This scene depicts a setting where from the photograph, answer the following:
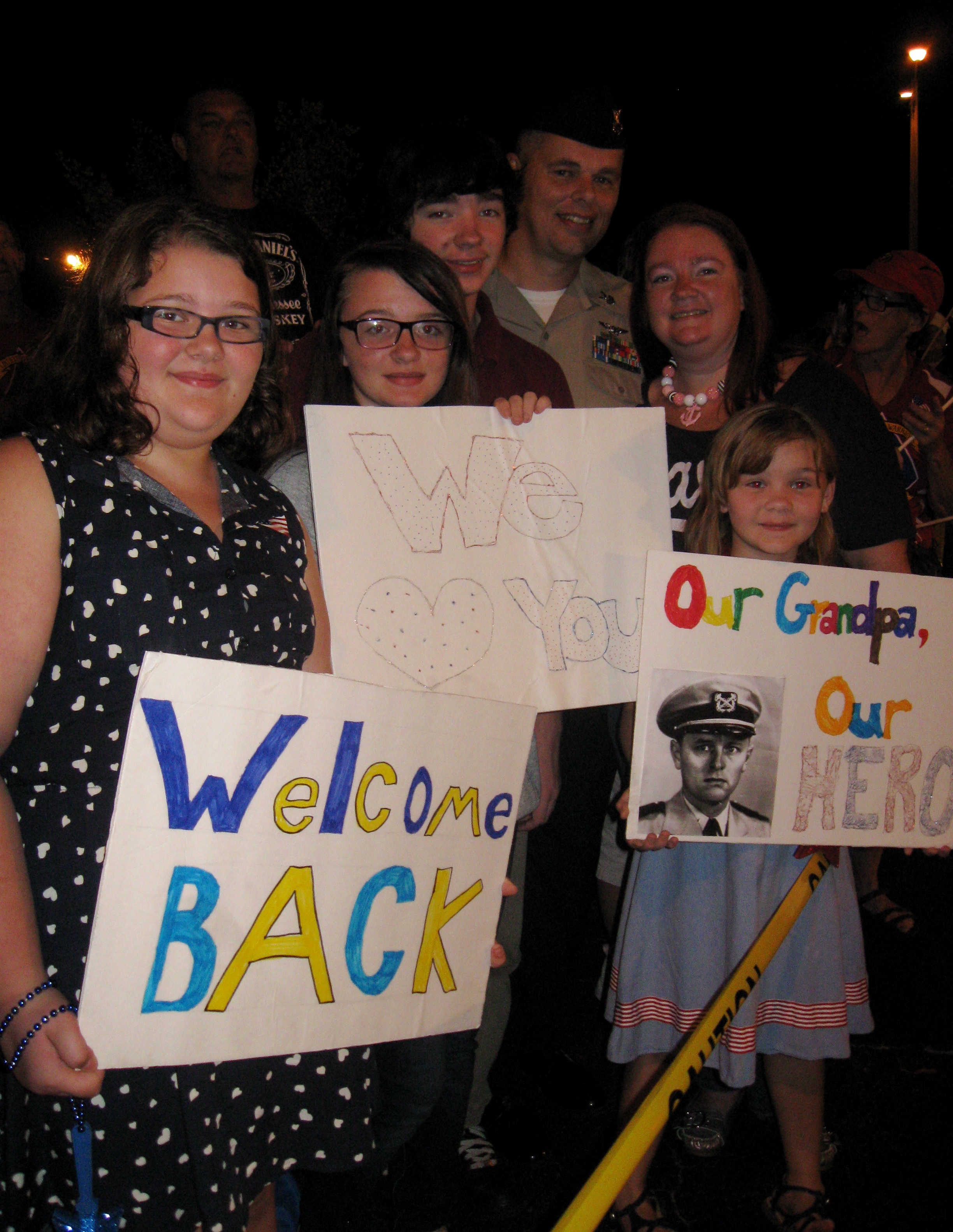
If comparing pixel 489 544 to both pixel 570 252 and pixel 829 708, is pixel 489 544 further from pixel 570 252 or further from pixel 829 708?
pixel 570 252

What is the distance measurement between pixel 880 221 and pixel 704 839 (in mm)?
13821

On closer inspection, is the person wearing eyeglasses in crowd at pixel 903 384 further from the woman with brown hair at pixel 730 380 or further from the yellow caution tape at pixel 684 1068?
the yellow caution tape at pixel 684 1068

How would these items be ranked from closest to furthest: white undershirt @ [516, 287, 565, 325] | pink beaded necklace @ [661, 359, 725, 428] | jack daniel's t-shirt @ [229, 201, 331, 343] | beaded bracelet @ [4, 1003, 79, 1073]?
beaded bracelet @ [4, 1003, 79, 1073] < pink beaded necklace @ [661, 359, 725, 428] < white undershirt @ [516, 287, 565, 325] < jack daniel's t-shirt @ [229, 201, 331, 343]

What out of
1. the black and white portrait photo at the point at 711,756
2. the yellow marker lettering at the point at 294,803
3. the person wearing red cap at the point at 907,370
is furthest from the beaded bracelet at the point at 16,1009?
the person wearing red cap at the point at 907,370

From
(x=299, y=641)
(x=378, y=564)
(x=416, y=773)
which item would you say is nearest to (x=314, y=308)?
(x=378, y=564)

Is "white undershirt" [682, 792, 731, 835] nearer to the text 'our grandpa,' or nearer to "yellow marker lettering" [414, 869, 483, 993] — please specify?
the text 'our grandpa,'

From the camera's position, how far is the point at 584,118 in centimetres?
263

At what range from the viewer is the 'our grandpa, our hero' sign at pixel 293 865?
112 centimetres

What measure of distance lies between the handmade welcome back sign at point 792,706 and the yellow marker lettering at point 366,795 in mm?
594

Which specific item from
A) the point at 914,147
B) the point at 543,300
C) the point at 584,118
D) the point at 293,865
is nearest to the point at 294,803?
the point at 293,865

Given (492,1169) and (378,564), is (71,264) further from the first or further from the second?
(492,1169)

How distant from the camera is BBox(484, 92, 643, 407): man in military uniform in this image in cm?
266

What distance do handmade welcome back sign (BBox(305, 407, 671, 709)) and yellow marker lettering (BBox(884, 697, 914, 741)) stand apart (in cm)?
53

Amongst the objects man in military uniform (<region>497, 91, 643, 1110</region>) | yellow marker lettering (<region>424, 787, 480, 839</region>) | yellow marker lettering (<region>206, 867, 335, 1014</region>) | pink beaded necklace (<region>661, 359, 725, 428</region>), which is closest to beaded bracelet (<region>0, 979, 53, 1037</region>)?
yellow marker lettering (<region>206, 867, 335, 1014</region>)
